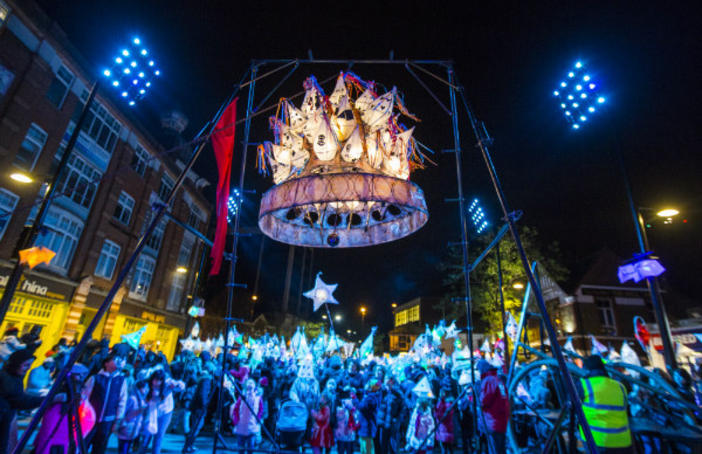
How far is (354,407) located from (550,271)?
2840 centimetres

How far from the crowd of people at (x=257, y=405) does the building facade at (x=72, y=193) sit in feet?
19.8

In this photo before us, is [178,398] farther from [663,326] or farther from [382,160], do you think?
[663,326]

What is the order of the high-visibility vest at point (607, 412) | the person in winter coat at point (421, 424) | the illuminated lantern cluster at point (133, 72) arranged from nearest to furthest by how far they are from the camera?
the high-visibility vest at point (607, 412) < the person in winter coat at point (421, 424) < the illuminated lantern cluster at point (133, 72)

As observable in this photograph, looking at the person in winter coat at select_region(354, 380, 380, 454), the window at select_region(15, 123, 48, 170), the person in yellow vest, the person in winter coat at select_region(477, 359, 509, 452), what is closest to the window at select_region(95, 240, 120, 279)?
the window at select_region(15, 123, 48, 170)

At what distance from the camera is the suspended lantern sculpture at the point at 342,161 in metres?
4.41

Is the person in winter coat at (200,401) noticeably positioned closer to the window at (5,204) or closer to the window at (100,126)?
the window at (5,204)

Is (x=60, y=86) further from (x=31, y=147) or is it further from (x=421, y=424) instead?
(x=421, y=424)

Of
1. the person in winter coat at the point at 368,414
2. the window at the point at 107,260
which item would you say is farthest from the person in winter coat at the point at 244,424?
the window at the point at 107,260

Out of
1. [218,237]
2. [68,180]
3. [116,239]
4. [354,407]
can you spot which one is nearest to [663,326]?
[354,407]

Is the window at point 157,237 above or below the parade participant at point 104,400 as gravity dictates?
above

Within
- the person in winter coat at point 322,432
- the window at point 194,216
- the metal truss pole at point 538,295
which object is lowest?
the person in winter coat at point 322,432

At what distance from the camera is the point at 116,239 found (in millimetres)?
23172

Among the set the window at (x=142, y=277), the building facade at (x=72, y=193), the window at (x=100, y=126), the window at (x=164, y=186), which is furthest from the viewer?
the window at (x=164, y=186)

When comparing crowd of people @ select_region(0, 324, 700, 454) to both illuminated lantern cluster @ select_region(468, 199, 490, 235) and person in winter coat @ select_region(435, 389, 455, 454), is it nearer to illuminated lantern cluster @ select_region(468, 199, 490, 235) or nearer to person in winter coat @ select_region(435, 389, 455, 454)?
person in winter coat @ select_region(435, 389, 455, 454)
